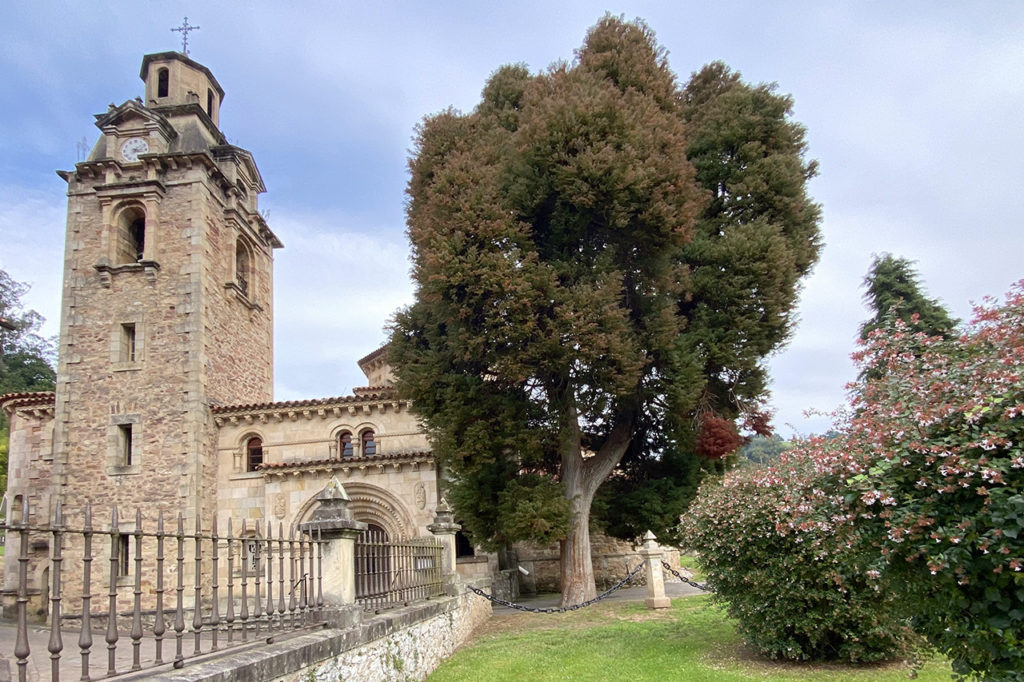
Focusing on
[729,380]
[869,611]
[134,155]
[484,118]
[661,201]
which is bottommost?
[869,611]

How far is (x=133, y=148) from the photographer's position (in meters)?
23.5

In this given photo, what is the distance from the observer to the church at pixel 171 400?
20641 millimetres

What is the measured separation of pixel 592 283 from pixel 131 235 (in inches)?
660

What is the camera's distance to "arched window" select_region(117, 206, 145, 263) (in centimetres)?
2316

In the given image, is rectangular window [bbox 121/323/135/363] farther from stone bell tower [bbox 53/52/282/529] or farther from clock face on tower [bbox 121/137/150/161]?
clock face on tower [bbox 121/137/150/161]

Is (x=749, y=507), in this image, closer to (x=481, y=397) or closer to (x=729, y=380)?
(x=481, y=397)

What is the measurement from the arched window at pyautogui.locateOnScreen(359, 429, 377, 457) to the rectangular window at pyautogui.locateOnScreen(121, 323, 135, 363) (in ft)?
24.6

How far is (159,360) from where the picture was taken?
21.8 m

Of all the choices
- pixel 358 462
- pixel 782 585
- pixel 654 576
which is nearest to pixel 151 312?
pixel 358 462

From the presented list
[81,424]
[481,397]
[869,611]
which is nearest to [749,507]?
[869,611]

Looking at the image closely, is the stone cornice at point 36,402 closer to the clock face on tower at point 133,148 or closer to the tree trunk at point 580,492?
the clock face on tower at point 133,148

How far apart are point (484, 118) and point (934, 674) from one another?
15.9 m

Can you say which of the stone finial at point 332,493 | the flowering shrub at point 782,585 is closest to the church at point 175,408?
the flowering shrub at point 782,585

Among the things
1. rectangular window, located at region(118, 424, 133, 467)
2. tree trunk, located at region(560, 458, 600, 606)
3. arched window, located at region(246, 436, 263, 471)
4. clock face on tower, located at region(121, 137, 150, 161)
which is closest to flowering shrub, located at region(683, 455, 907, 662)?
tree trunk, located at region(560, 458, 600, 606)
